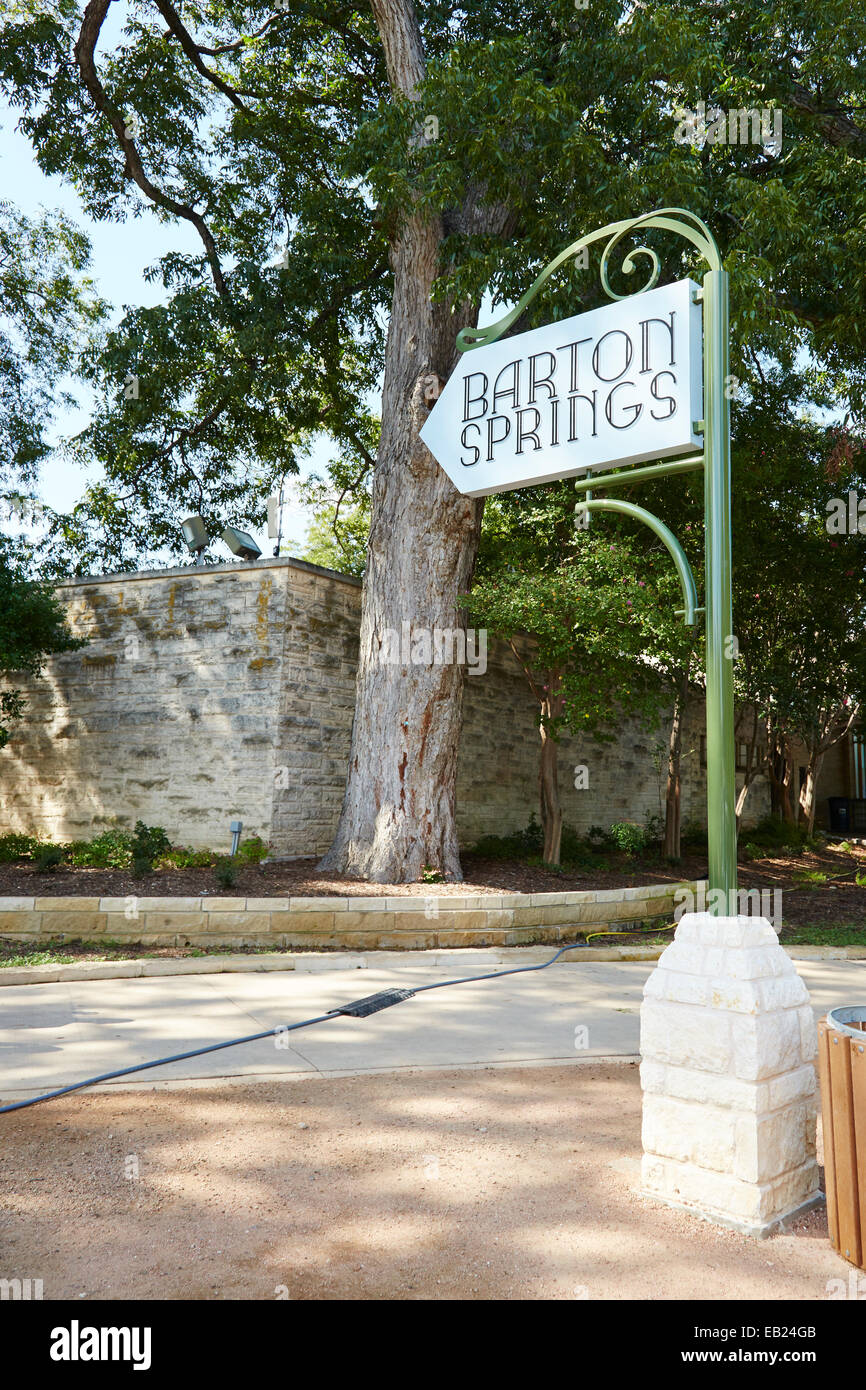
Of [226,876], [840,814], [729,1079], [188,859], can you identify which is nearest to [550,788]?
[188,859]

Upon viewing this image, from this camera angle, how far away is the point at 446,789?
9.73 metres

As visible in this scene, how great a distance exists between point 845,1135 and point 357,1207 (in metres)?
1.60

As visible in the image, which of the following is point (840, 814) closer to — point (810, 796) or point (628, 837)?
point (810, 796)

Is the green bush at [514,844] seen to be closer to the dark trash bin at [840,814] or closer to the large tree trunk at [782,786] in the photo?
the large tree trunk at [782,786]

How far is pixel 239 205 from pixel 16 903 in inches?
417

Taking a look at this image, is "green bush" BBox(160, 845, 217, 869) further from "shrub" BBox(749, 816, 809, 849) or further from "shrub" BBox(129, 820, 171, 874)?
"shrub" BBox(749, 816, 809, 849)

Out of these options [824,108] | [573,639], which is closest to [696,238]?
[573,639]

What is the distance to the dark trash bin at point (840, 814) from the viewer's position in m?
22.3

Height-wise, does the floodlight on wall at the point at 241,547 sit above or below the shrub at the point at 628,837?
above

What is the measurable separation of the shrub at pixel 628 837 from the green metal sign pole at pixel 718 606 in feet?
34.3

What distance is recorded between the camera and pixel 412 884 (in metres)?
9.07
